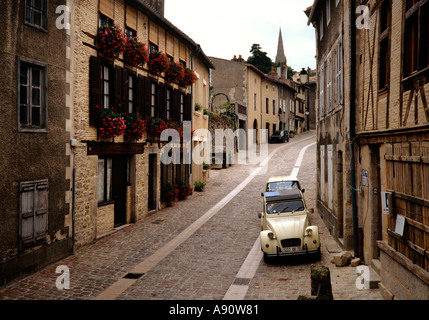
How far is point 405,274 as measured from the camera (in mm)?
5988

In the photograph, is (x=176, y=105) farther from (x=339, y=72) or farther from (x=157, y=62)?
(x=339, y=72)

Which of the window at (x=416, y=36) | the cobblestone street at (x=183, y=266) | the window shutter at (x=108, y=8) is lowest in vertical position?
the cobblestone street at (x=183, y=266)

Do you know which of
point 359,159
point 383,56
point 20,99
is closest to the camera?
point 383,56

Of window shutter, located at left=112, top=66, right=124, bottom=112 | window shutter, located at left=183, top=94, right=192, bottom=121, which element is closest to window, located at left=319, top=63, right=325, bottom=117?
window shutter, located at left=183, top=94, right=192, bottom=121

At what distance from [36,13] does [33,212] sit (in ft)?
15.9

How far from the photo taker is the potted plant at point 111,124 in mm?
11688

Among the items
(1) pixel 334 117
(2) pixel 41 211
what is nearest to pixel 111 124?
(2) pixel 41 211

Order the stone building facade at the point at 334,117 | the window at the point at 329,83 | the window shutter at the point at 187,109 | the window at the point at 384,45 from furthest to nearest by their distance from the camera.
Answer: the window shutter at the point at 187,109 < the window at the point at 329,83 < the stone building facade at the point at 334,117 < the window at the point at 384,45

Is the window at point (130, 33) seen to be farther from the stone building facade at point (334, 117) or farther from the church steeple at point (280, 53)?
the church steeple at point (280, 53)

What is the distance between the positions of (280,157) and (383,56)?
23.3 metres

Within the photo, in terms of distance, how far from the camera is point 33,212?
895 centimetres

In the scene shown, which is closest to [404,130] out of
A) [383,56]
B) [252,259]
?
[383,56]

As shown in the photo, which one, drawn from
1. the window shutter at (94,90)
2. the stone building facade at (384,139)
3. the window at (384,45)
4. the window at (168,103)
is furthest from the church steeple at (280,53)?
the window at (384,45)

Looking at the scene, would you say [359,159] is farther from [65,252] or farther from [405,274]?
[65,252]
